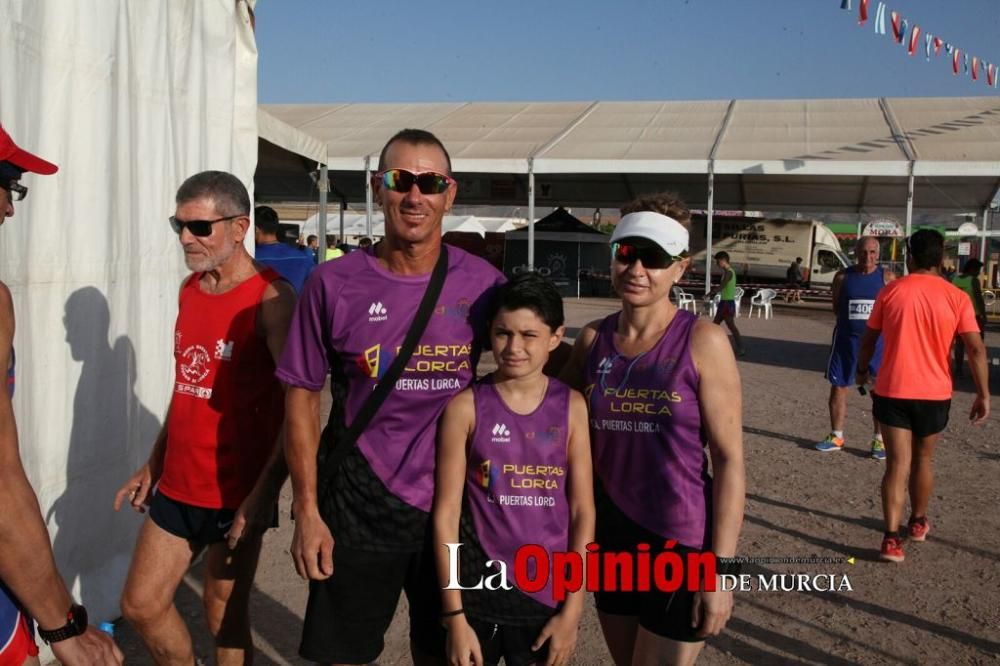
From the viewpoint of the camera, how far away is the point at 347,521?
2.43 metres

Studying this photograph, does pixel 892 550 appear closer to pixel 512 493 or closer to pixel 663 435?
pixel 663 435

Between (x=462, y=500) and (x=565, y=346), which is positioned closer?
(x=462, y=500)

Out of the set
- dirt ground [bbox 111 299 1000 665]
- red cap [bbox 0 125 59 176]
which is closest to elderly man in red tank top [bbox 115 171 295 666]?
dirt ground [bbox 111 299 1000 665]

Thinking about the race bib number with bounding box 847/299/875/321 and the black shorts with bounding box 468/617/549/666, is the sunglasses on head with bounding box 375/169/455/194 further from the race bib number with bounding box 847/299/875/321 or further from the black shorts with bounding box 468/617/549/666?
the race bib number with bounding box 847/299/875/321

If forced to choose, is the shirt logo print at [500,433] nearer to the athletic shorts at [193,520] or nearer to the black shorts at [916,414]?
the athletic shorts at [193,520]

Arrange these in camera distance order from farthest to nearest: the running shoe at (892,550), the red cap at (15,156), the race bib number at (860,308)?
the race bib number at (860,308) → the running shoe at (892,550) → the red cap at (15,156)

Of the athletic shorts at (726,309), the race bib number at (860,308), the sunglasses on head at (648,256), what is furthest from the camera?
the athletic shorts at (726,309)

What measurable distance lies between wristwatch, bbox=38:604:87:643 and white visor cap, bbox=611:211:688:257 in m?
1.69

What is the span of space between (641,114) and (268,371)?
2139 centimetres

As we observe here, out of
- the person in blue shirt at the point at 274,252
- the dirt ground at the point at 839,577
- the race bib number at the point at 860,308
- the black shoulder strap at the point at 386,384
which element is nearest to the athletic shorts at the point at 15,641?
the black shoulder strap at the point at 386,384

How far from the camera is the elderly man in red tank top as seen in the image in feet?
9.13

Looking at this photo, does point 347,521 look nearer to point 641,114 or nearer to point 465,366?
point 465,366

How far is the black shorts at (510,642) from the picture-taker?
7.73 feet

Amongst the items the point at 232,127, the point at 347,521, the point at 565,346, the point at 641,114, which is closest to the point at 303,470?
the point at 347,521
